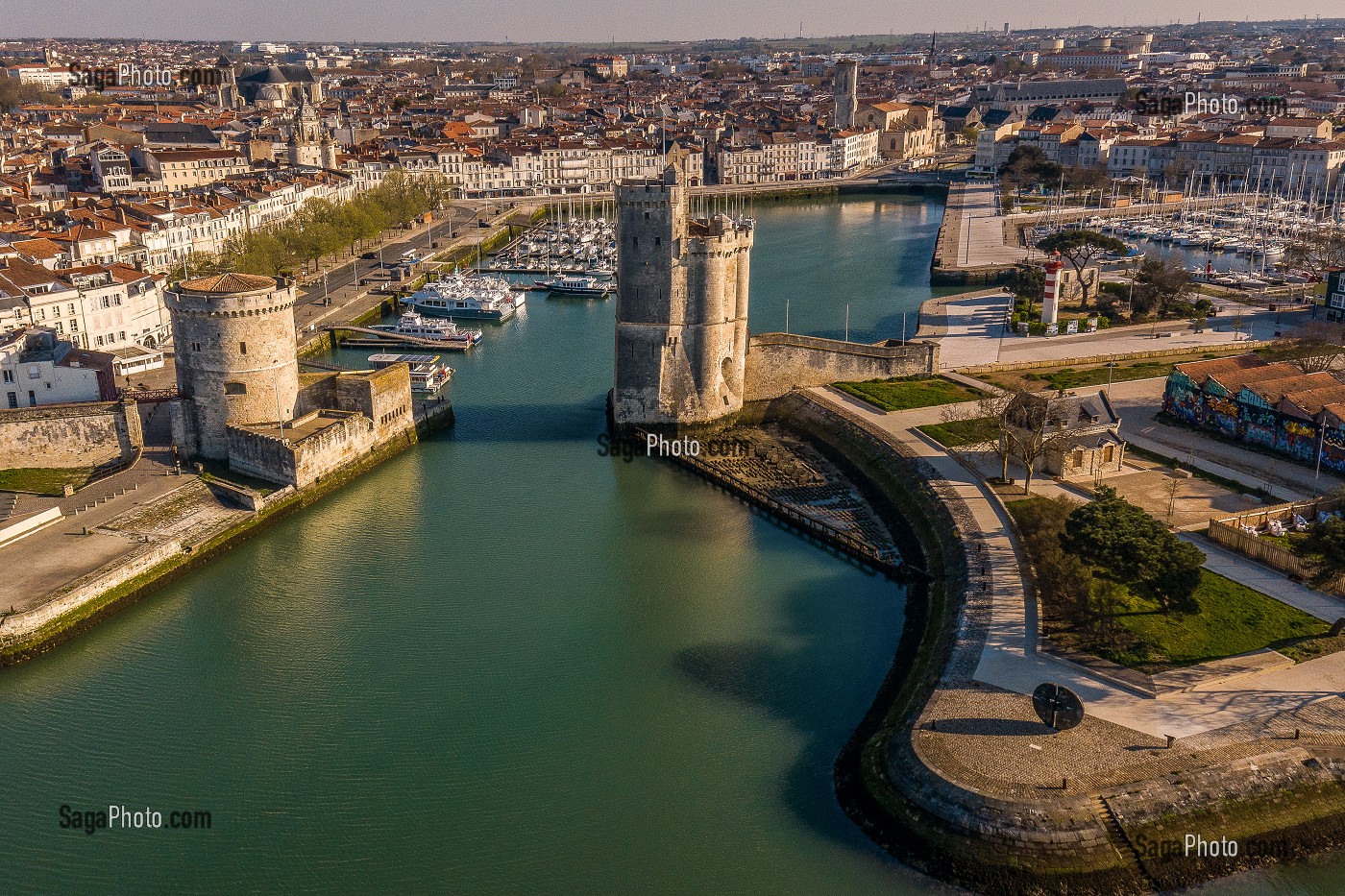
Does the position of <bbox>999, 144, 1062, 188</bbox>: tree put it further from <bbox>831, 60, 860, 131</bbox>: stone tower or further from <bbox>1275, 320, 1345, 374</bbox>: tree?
<bbox>1275, 320, 1345, 374</bbox>: tree

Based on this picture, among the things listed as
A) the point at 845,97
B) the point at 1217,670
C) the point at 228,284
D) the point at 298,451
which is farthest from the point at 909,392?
the point at 845,97

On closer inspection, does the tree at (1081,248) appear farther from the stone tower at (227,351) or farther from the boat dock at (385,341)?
the stone tower at (227,351)

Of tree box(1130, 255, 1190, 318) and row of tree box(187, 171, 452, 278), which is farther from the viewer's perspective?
row of tree box(187, 171, 452, 278)

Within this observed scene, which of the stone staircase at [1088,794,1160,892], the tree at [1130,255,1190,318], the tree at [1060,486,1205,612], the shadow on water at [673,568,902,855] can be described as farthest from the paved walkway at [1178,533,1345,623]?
the tree at [1130,255,1190,318]

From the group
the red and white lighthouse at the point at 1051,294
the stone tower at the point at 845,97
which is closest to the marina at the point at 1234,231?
the red and white lighthouse at the point at 1051,294

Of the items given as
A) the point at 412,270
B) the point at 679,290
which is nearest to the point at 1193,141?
the point at 412,270
